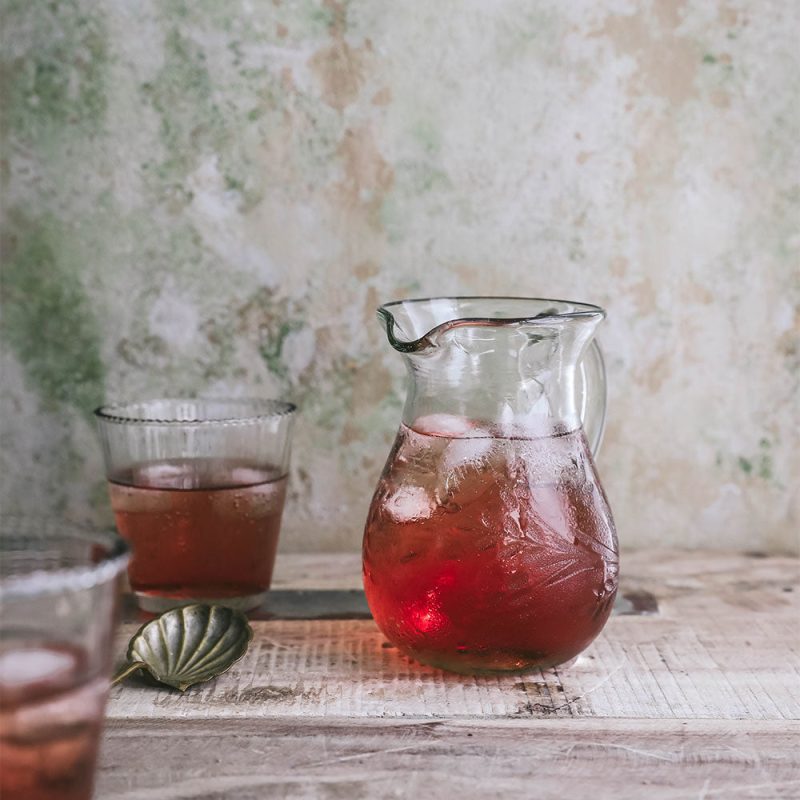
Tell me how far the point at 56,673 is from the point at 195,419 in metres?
0.46

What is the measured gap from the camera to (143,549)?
34.6 inches

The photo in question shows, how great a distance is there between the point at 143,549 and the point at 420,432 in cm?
27

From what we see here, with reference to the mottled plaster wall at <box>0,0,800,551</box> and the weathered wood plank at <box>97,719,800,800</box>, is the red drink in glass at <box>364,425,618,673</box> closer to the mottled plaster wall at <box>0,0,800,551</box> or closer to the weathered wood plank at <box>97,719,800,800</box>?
the weathered wood plank at <box>97,719,800,800</box>

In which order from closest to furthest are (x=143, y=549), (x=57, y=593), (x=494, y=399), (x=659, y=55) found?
1. (x=57, y=593)
2. (x=494, y=399)
3. (x=143, y=549)
4. (x=659, y=55)

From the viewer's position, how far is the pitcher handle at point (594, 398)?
875mm

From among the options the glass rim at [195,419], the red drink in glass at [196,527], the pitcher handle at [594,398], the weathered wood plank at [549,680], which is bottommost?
the weathered wood plank at [549,680]

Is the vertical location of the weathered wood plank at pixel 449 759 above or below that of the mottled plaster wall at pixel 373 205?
below

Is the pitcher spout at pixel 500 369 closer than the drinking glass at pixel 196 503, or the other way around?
the pitcher spout at pixel 500 369

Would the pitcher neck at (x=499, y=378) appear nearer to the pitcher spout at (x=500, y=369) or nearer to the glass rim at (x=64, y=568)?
the pitcher spout at (x=500, y=369)

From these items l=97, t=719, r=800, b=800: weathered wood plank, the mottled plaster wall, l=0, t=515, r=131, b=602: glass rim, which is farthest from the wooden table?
the mottled plaster wall

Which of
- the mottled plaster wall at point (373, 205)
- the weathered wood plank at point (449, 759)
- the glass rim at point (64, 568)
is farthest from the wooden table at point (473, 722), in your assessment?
the mottled plaster wall at point (373, 205)

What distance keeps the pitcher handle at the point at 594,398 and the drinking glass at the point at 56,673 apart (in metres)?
0.44

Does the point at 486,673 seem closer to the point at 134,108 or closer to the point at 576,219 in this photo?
the point at 576,219

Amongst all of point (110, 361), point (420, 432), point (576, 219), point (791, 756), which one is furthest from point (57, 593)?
point (576, 219)
